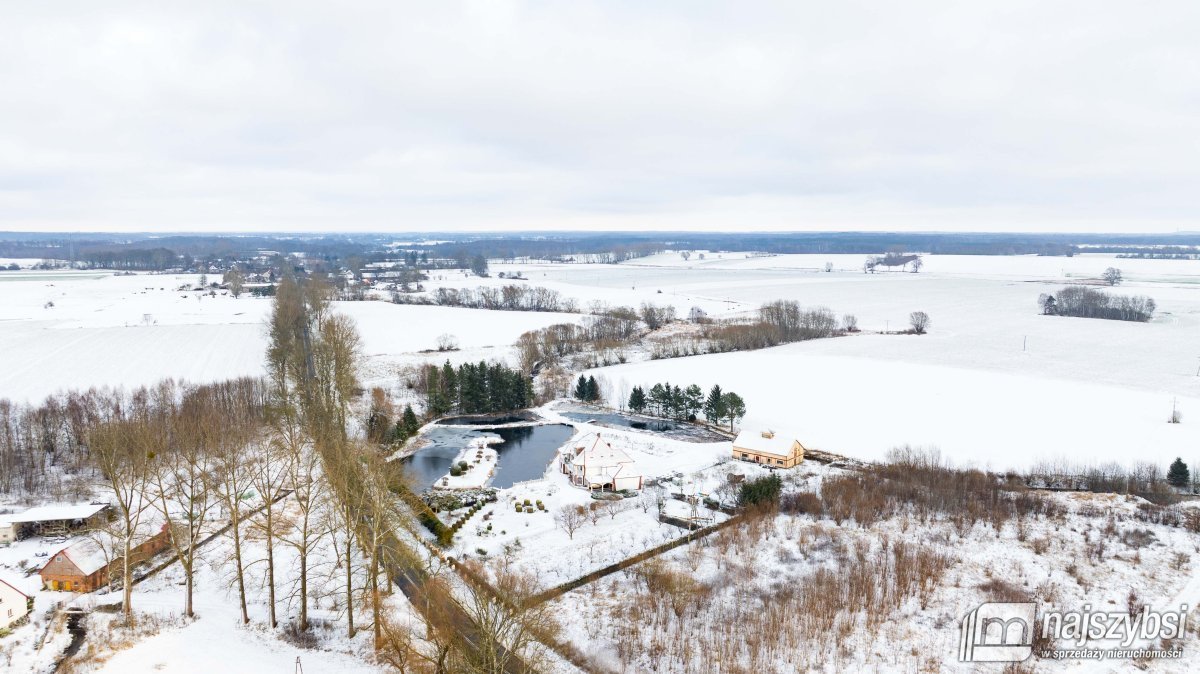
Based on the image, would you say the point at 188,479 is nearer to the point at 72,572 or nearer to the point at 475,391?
the point at 72,572

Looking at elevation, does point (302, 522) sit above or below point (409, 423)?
below

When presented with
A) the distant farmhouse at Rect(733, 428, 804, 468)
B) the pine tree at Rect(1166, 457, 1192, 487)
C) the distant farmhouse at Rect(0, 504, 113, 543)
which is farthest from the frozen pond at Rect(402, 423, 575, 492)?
the pine tree at Rect(1166, 457, 1192, 487)

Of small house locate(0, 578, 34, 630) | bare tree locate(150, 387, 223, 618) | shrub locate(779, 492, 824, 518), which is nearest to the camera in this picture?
small house locate(0, 578, 34, 630)

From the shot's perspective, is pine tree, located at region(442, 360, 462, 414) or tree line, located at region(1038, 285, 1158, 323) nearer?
pine tree, located at region(442, 360, 462, 414)

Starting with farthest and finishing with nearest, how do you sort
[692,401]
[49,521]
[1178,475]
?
[692,401] → [1178,475] → [49,521]

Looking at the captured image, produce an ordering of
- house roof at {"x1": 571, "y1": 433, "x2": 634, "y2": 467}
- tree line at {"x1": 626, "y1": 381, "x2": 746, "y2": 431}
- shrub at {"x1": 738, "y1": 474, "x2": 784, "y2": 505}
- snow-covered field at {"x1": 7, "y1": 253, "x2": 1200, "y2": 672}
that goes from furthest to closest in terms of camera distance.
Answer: tree line at {"x1": 626, "y1": 381, "x2": 746, "y2": 431} < house roof at {"x1": 571, "y1": 433, "x2": 634, "y2": 467} < shrub at {"x1": 738, "y1": 474, "x2": 784, "y2": 505} < snow-covered field at {"x1": 7, "y1": 253, "x2": 1200, "y2": 672}

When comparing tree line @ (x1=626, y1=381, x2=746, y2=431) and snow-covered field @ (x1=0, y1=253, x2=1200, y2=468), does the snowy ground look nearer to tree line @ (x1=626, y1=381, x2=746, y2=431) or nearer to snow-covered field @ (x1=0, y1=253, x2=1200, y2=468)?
tree line @ (x1=626, y1=381, x2=746, y2=431)

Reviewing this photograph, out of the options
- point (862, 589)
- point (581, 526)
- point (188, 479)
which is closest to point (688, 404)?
point (581, 526)
